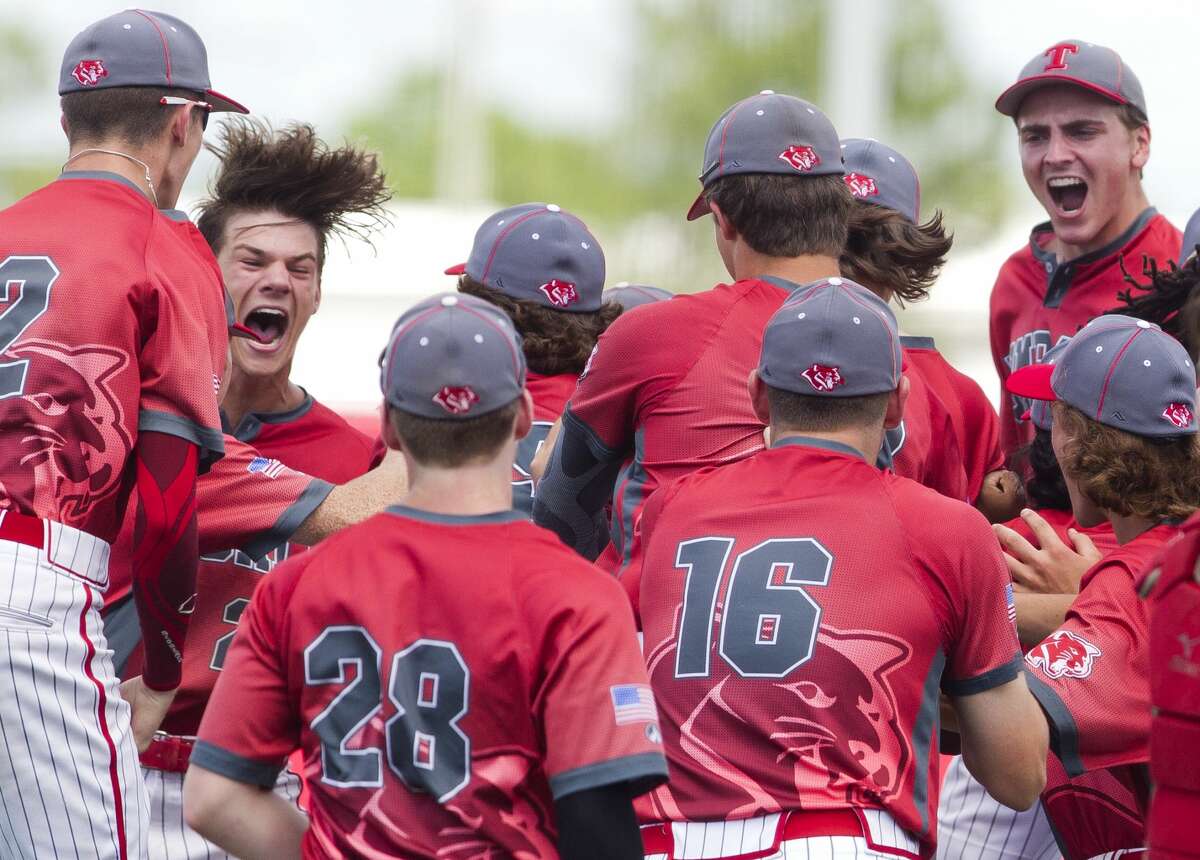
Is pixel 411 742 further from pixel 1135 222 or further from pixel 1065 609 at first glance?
pixel 1135 222

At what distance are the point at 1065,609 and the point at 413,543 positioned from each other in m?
1.91

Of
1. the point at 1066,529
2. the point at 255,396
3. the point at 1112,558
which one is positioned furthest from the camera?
the point at 255,396

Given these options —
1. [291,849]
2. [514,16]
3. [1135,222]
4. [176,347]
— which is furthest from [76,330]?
[514,16]

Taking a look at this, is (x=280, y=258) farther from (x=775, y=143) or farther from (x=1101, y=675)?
(x=1101, y=675)

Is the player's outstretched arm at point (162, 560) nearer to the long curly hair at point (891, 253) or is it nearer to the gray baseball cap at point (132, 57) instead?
the gray baseball cap at point (132, 57)

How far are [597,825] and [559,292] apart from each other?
2.21 meters

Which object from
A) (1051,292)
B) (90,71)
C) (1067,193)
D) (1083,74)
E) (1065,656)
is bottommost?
(1065,656)

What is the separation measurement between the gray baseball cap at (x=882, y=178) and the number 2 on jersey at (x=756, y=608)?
1702 millimetres

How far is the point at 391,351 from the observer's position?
2967 mm

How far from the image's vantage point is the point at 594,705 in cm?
276

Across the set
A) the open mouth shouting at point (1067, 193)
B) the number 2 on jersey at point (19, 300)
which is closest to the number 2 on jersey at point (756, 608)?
the number 2 on jersey at point (19, 300)

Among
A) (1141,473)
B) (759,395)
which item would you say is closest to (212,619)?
(759,395)

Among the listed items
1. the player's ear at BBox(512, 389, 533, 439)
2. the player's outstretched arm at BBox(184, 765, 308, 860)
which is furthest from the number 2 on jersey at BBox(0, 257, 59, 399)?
the player's ear at BBox(512, 389, 533, 439)

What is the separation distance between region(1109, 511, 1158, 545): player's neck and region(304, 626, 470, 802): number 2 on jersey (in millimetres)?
1901
